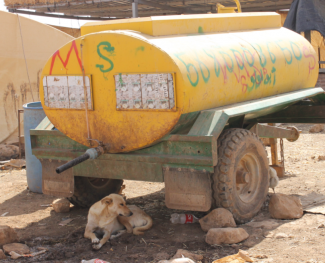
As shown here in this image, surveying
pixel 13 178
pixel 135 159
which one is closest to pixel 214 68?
pixel 135 159

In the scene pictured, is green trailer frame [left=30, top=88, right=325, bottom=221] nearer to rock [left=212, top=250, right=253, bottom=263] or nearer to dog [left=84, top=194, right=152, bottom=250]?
dog [left=84, top=194, right=152, bottom=250]

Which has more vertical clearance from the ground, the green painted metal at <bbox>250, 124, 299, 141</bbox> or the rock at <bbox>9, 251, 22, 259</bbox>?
the green painted metal at <bbox>250, 124, 299, 141</bbox>

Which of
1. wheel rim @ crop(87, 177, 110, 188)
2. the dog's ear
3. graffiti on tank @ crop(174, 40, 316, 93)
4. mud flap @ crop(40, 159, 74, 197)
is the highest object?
graffiti on tank @ crop(174, 40, 316, 93)

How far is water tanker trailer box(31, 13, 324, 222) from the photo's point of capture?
407 centimetres

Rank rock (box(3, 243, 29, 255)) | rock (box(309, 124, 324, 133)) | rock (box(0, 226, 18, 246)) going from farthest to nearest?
rock (box(309, 124, 324, 133)) < rock (box(0, 226, 18, 246)) < rock (box(3, 243, 29, 255))

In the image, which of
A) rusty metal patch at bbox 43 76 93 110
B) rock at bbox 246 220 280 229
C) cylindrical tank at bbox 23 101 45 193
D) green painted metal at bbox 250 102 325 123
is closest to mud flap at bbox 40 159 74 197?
rusty metal patch at bbox 43 76 93 110

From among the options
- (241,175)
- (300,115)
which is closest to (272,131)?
(300,115)

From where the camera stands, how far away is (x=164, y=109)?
4.07 m

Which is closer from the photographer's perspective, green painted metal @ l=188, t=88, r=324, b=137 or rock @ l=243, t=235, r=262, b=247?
rock @ l=243, t=235, r=262, b=247

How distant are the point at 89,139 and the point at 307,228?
2326 mm

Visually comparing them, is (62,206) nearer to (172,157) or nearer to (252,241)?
(172,157)

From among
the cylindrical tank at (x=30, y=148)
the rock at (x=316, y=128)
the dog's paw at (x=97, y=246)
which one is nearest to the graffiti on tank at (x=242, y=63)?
the dog's paw at (x=97, y=246)

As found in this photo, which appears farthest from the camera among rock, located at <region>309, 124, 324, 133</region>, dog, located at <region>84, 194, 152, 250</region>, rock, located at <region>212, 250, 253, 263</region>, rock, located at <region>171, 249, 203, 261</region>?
rock, located at <region>309, 124, 324, 133</region>

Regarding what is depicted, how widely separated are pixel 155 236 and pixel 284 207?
140 cm
